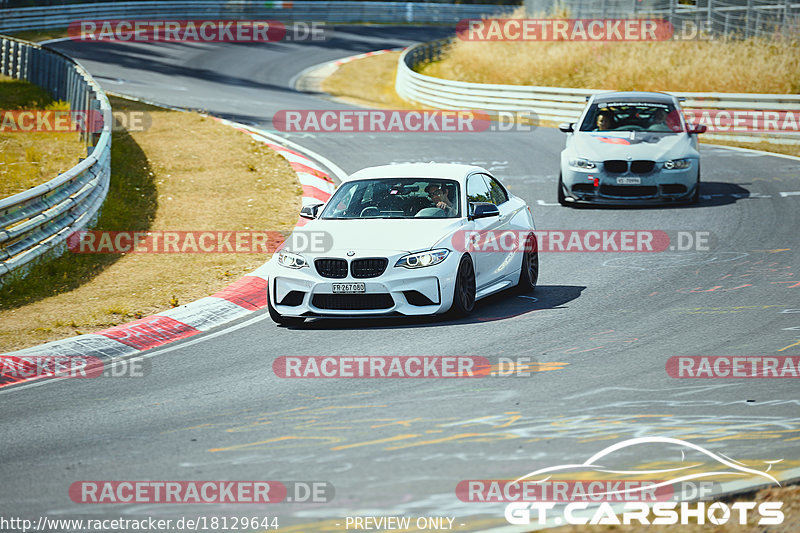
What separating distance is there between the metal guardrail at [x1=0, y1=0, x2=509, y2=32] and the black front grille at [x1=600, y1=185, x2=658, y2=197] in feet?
124

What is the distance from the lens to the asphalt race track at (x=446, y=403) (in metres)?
6.22

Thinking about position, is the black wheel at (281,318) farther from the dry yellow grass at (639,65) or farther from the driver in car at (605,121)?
the dry yellow grass at (639,65)

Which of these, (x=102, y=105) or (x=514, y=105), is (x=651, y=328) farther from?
A: (x=514, y=105)

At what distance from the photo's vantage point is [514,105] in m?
30.1

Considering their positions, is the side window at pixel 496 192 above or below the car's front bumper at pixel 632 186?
above

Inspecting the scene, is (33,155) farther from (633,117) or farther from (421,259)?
(421,259)

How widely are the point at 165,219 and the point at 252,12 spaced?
143 feet

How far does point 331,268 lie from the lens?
1017cm

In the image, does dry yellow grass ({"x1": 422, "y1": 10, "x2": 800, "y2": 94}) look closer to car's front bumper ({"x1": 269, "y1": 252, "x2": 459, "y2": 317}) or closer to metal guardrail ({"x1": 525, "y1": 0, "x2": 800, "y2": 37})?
metal guardrail ({"x1": 525, "y1": 0, "x2": 800, "y2": 37})

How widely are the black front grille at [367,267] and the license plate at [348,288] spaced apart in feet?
0.33

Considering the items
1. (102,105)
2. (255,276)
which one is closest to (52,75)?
(102,105)


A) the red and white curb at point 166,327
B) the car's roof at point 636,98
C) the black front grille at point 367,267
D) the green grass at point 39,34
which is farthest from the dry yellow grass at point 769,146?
the green grass at point 39,34

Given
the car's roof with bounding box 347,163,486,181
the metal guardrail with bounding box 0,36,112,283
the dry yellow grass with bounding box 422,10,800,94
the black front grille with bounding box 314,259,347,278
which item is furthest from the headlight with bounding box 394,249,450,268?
the dry yellow grass with bounding box 422,10,800,94

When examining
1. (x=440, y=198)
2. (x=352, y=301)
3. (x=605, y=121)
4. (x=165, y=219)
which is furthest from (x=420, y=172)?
(x=605, y=121)
